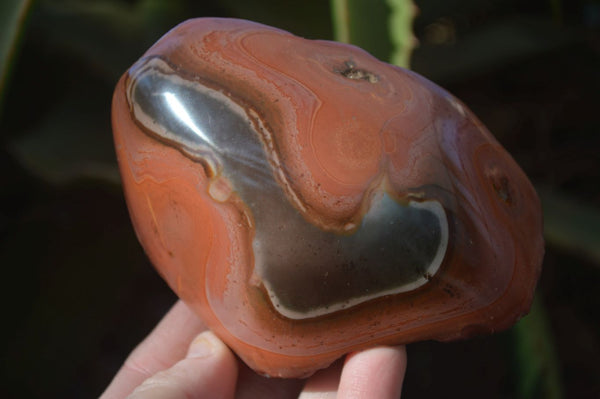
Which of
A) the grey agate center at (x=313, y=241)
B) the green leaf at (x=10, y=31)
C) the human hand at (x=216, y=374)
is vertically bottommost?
the human hand at (x=216, y=374)

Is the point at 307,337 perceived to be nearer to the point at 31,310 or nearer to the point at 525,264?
the point at 525,264

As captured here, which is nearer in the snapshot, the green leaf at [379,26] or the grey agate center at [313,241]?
the grey agate center at [313,241]

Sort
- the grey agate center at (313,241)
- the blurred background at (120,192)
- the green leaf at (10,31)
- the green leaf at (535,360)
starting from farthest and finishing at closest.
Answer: the blurred background at (120,192), the green leaf at (535,360), the green leaf at (10,31), the grey agate center at (313,241)

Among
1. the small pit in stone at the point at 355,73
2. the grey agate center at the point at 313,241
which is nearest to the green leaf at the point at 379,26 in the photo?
the small pit in stone at the point at 355,73

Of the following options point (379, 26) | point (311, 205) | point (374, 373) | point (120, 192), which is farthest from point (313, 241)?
point (120, 192)

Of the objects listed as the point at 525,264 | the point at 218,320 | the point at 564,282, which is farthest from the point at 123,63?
the point at 564,282

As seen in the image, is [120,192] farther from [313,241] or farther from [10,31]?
[313,241]

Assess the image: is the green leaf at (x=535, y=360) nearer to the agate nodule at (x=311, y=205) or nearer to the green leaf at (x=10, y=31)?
the agate nodule at (x=311, y=205)

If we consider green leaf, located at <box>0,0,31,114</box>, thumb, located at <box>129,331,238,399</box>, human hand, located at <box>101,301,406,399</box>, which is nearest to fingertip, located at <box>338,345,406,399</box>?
human hand, located at <box>101,301,406,399</box>
